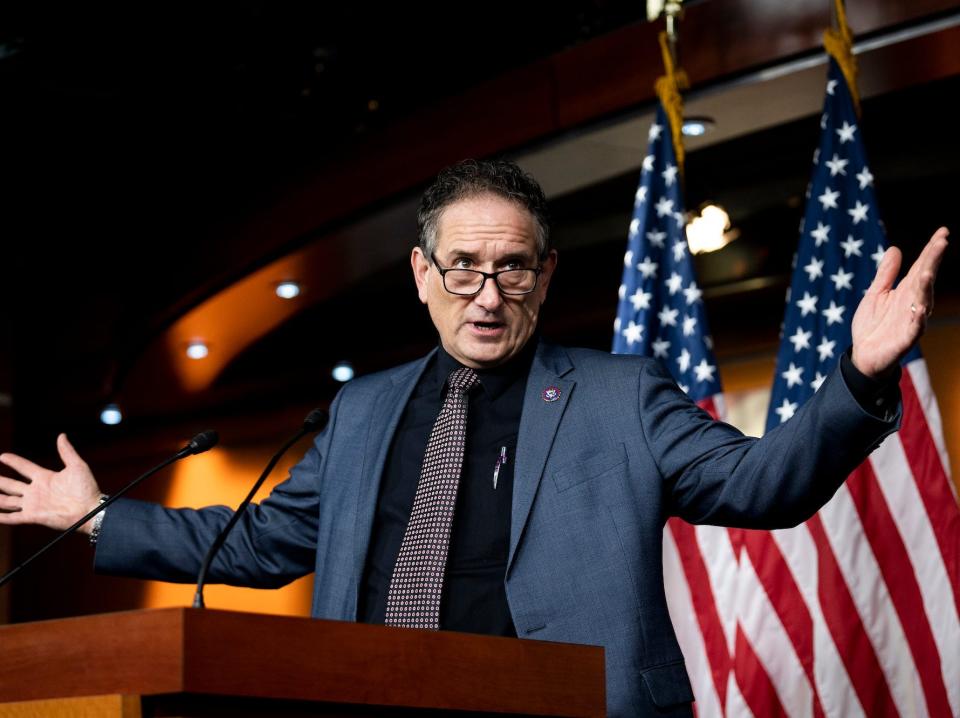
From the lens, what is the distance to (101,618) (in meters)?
1.36

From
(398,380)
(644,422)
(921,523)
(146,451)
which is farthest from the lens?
(146,451)

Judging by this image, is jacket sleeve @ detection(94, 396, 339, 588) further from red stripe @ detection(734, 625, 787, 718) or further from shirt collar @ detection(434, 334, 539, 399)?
red stripe @ detection(734, 625, 787, 718)

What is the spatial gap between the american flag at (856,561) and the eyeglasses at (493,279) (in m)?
1.49

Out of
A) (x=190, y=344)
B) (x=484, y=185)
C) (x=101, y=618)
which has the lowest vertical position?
(x=101, y=618)

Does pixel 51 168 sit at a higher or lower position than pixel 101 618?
higher

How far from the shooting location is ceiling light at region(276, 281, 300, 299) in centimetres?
578

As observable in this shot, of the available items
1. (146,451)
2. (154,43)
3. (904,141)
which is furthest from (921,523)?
(146,451)

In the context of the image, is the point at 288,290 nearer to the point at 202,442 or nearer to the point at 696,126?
the point at 696,126

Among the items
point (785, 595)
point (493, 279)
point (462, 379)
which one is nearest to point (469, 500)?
point (462, 379)

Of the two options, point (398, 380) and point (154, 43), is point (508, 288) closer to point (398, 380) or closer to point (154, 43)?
point (398, 380)

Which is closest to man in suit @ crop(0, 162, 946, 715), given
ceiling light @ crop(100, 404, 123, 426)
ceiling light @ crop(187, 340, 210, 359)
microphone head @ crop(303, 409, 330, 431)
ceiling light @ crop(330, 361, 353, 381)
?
microphone head @ crop(303, 409, 330, 431)

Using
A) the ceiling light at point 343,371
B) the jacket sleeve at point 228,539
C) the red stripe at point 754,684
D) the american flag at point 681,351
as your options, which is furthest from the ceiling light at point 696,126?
the ceiling light at point 343,371

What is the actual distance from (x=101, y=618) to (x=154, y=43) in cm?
464

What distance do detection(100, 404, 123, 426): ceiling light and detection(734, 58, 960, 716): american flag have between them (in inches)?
211
